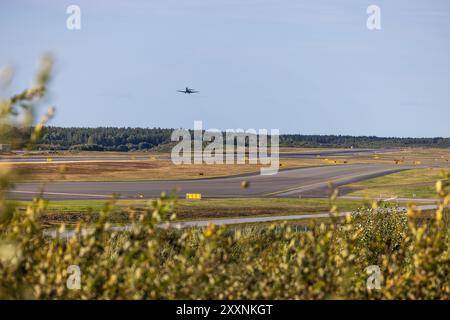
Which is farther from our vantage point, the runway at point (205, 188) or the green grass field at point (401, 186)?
the green grass field at point (401, 186)

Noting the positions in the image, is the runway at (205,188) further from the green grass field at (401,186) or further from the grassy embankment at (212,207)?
the green grass field at (401,186)

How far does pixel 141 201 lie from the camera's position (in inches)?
2330

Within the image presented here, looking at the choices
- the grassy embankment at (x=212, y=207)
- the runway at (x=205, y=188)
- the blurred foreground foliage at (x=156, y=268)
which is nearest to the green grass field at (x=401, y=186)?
the runway at (x=205, y=188)

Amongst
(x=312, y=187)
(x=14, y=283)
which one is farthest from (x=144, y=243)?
(x=312, y=187)

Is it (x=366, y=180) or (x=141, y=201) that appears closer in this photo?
(x=141, y=201)

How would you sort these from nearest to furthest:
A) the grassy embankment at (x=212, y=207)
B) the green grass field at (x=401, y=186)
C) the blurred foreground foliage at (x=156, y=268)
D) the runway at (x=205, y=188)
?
the blurred foreground foliage at (x=156, y=268), the grassy embankment at (x=212, y=207), the runway at (x=205, y=188), the green grass field at (x=401, y=186)

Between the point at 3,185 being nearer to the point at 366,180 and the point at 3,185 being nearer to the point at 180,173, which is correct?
the point at 366,180

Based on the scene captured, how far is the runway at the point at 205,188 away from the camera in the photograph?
6612cm

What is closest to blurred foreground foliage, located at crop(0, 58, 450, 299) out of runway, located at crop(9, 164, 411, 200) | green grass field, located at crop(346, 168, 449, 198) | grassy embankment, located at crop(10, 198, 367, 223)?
grassy embankment, located at crop(10, 198, 367, 223)

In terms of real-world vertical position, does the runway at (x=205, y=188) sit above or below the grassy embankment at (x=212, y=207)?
above

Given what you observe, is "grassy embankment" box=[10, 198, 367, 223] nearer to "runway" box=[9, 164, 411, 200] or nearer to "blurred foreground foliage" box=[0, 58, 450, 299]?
"runway" box=[9, 164, 411, 200]
